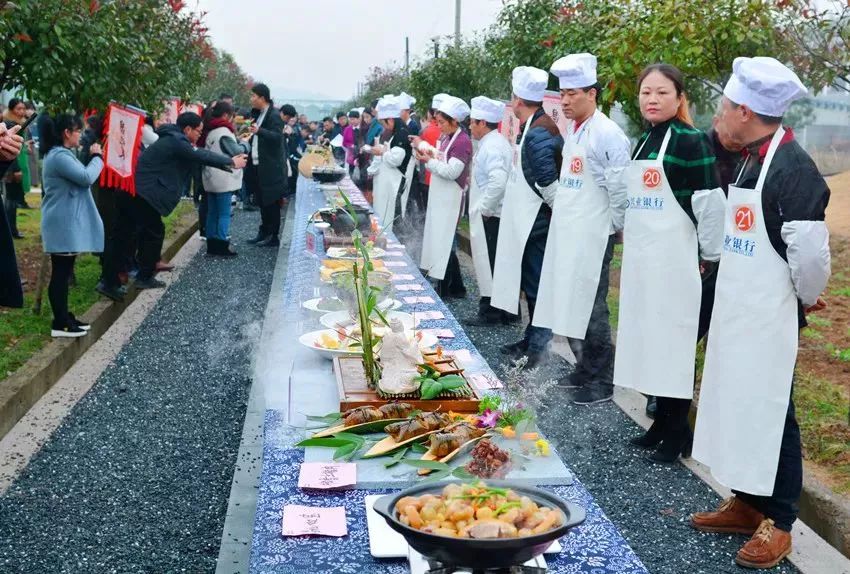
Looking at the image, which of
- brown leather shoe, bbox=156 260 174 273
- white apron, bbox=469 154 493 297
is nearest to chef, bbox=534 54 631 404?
white apron, bbox=469 154 493 297

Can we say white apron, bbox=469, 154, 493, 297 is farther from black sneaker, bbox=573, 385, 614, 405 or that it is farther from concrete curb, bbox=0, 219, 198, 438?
concrete curb, bbox=0, 219, 198, 438

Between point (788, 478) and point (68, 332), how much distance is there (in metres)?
5.30

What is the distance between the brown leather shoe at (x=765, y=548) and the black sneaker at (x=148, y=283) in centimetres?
727

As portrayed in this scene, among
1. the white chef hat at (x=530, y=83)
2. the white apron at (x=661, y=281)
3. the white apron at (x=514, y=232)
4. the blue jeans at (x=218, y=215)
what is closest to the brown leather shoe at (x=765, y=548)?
the white apron at (x=661, y=281)

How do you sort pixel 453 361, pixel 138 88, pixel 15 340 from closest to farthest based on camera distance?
pixel 453 361, pixel 15 340, pixel 138 88

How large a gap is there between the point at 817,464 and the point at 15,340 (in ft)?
18.2

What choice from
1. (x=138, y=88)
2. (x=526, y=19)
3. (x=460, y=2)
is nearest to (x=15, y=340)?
(x=138, y=88)

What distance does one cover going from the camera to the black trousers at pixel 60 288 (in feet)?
22.7

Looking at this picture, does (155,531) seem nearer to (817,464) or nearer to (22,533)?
(22,533)

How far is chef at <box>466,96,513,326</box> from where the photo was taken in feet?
26.4

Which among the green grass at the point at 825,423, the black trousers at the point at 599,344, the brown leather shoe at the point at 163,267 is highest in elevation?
the black trousers at the point at 599,344

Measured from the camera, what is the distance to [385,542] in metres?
2.38

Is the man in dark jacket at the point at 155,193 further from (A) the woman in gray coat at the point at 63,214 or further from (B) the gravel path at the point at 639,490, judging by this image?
(B) the gravel path at the point at 639,490

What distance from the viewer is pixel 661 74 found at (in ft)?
15.5
